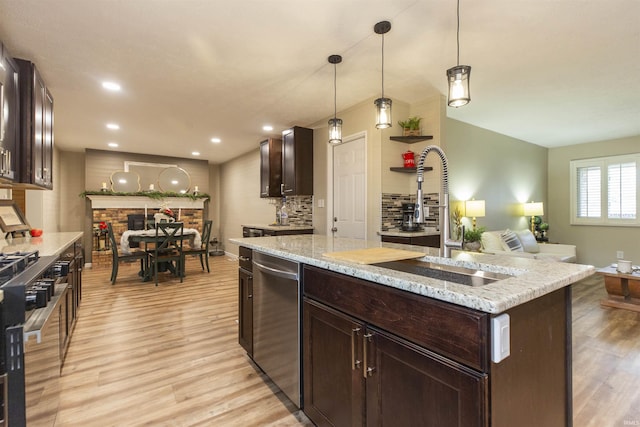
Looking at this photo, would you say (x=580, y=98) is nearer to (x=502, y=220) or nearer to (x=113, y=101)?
(x=502, y=220)

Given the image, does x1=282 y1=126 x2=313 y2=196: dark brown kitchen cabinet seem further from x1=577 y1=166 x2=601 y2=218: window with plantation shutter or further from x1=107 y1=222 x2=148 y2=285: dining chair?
x1=577 y1=166 x2=601 y2=218: window with plantation shutter

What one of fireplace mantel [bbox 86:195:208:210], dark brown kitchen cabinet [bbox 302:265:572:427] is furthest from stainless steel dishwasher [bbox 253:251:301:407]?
fireplace mantel [bbox 86:195:208:210]

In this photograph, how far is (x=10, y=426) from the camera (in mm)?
1069

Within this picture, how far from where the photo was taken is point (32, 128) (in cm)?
246

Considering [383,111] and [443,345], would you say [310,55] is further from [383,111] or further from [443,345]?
[443,345]

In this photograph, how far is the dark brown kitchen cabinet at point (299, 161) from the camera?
4.55m

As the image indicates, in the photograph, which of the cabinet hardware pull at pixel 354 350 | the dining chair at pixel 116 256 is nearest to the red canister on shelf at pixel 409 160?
the cabinet hardware pull at pixel 354 350

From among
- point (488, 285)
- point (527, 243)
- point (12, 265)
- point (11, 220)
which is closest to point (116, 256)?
point (11, 220)

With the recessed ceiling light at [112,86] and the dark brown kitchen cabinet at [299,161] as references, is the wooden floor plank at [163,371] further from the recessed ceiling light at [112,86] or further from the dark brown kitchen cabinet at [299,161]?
the recessed ceiling light at [112,86]

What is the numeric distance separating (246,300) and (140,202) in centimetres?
586

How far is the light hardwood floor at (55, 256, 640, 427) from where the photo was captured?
171 centimetres

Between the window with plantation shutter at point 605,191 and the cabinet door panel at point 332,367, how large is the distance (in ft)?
22.0

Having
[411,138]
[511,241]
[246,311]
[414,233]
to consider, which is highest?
[411,138]

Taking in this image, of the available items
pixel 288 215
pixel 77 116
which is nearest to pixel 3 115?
pixel 77 116
